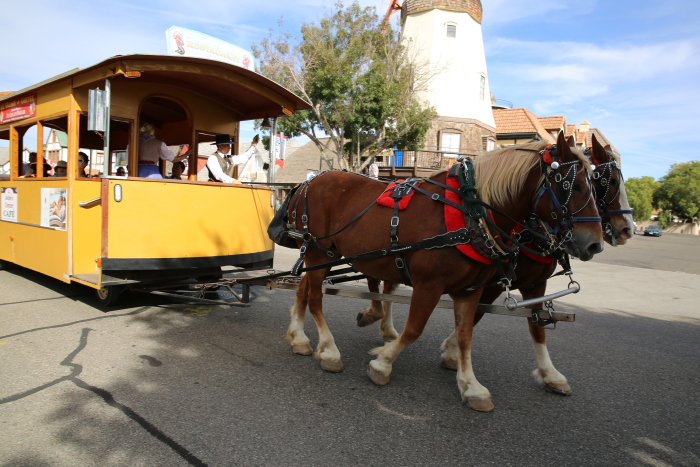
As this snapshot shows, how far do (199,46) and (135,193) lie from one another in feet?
6.05

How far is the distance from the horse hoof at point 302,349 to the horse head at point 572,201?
7.81 feet

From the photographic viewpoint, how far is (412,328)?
10.9ft

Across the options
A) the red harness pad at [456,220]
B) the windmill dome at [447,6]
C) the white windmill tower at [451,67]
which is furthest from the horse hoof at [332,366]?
the windmill dome at [447,6]

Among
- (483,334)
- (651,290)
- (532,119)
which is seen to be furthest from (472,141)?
(483,334)

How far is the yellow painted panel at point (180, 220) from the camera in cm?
479

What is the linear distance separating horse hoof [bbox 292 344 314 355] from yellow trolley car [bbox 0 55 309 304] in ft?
5.18

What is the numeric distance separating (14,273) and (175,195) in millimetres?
4973

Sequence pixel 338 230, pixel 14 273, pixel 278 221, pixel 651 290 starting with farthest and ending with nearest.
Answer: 1. pixel 651 290
2. pixel 14 273
3. pixel 278 221
4. pixel 338 230

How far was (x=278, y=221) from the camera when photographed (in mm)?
4621

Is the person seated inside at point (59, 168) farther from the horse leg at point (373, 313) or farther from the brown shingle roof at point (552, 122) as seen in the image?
the brown shingle roof at point (552, 122)

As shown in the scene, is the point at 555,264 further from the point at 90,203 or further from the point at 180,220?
the point at 90,203

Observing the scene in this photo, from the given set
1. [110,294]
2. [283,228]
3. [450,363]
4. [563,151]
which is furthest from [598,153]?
[110,294]

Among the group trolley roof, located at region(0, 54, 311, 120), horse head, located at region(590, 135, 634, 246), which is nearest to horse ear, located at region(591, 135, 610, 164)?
horse head, located at region(590, 135, 634, 246)

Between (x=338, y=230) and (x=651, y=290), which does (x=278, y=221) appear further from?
(x=651, y=290)
